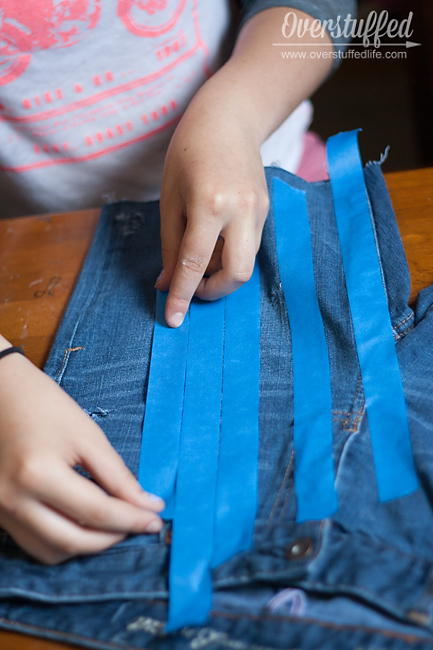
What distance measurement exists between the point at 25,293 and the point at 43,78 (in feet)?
1.22

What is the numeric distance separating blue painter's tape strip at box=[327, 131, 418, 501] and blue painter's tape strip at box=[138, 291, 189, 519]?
20 cm

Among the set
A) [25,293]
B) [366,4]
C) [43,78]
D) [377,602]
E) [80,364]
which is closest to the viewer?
[377,602]

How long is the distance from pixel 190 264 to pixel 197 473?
9.4 inches

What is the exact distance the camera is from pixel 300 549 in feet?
1.30

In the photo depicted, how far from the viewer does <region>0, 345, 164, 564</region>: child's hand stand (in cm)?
41

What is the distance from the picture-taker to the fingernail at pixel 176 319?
609mm

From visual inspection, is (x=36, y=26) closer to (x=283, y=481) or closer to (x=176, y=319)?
(x=176, y=319)

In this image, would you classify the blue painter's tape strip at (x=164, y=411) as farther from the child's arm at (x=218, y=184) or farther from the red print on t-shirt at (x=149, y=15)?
the red print on t-shirt at (x=149, y=15)

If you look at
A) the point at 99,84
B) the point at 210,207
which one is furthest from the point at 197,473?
the point at 99,84

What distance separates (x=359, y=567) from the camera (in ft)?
1.22

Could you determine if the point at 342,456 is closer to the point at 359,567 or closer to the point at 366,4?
the point at 359,567

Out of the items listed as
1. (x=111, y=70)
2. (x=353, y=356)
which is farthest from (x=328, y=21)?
(x=353, y=356)

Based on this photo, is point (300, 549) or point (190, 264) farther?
point (190, 264)

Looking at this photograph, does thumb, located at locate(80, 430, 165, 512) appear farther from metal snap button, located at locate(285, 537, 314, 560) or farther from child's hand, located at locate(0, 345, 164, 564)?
metal snap button, located at locate(285, 537, 314, 560)
